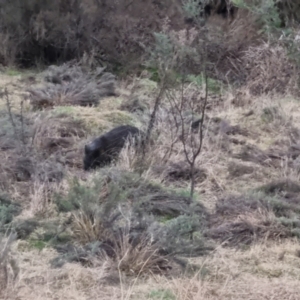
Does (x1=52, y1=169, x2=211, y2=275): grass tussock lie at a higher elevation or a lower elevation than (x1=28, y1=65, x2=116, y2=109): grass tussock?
higher

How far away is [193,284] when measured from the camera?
439 centimetres

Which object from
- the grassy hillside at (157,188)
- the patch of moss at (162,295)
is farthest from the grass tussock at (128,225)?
the patch of moss at (162,295)

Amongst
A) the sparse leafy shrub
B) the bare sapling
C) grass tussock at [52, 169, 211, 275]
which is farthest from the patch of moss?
the bare sapling

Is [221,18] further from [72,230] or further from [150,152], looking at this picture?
[72,230]

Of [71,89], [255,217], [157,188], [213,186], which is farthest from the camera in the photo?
[71,89]

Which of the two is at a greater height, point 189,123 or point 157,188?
point 157,188

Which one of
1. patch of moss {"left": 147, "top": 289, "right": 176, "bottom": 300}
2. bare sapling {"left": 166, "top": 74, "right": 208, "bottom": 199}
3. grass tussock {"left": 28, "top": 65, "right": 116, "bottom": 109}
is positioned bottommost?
grass tussock {"left": 28, "top": 65, "right": 116, "bottom": 109}

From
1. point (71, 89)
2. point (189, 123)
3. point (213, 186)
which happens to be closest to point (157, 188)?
point (213, 186)

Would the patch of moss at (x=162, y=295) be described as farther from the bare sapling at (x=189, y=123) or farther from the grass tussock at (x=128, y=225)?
the bare sapling at (x=189, y=123)

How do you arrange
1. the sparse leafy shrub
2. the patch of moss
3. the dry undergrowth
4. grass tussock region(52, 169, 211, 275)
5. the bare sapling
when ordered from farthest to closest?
the bare sapling → the sparse leafy shrub → grass tussock region(52, 169, 211, 275) → the dry undergrowth → the patch of moss

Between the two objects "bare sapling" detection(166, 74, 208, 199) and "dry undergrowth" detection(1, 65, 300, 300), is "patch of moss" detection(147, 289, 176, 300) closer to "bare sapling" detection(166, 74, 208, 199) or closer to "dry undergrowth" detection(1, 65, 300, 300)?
"dry undergrowth" detection(1, 65, 300, 300)

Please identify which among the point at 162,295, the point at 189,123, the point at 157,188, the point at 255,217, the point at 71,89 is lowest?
the point at 71,89

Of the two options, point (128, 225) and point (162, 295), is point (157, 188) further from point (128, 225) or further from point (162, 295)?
point (162, 295)

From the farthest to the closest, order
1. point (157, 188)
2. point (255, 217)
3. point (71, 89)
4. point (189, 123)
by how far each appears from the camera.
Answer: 1. point (71, 89)
2. point (189, 123)
3. point (157, 188)
4. point (255, 217)
